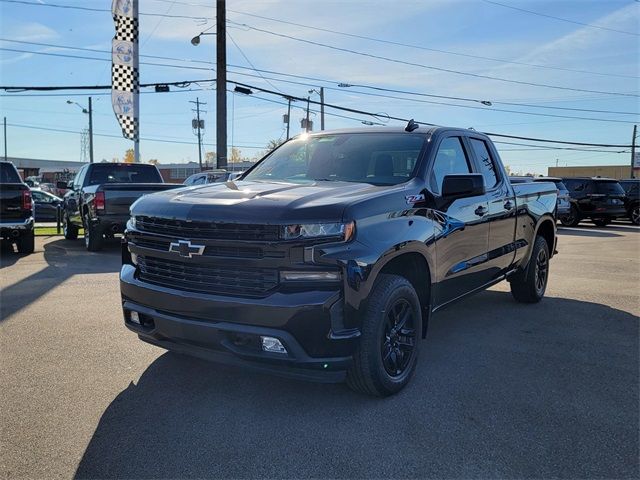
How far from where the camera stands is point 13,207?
31.3 feet

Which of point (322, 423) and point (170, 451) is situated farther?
point (322, 423)

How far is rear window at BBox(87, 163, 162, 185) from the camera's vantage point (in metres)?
11.9

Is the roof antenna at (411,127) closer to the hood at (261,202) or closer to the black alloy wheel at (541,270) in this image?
the hood at (261,202)

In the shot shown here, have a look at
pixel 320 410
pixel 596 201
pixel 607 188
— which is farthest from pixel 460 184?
pixel 607 188

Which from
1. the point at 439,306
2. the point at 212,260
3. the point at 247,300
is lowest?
the point at 439,306

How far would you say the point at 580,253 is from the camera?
11812mm

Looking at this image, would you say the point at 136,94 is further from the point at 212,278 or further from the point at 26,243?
the point at 212,278

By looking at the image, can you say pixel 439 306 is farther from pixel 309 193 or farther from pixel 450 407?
pixel 309 193

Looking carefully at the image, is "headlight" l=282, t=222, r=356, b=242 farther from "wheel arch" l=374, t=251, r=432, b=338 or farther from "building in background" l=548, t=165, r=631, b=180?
"building in background" l=548, t=165, r=631, b=180

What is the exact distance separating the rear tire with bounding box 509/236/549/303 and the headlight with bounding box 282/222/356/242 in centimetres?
376

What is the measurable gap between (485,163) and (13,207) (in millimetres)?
8259

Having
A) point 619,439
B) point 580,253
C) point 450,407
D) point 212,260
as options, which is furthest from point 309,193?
point 580,253

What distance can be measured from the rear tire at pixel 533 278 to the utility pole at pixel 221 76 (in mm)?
15302

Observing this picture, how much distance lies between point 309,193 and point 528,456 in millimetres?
2006
